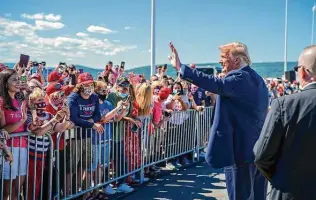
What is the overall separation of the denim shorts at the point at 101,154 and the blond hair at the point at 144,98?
1.01 m

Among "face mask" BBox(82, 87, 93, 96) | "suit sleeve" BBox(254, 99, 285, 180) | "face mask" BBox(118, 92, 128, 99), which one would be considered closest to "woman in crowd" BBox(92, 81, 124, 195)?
"face mask" BBox(118, 92, 128, 99)

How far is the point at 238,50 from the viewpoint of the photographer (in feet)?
12.0

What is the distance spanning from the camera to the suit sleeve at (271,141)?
→ 2213 millimetres

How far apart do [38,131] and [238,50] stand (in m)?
2.46

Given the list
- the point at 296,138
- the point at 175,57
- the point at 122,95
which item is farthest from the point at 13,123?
the point at 296,138

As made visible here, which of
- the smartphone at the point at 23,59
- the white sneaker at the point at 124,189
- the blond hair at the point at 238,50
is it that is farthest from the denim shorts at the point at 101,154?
the blond hair at the point at 238,50

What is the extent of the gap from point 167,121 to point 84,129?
2.68 m

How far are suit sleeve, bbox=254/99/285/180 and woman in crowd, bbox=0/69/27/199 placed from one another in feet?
8.88

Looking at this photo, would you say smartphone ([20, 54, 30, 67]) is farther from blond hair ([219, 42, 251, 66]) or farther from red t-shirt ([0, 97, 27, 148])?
blond hair ([219, 42, 251, 66])

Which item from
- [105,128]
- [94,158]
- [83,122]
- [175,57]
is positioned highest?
[175,57]

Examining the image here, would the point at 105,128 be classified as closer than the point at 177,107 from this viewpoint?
Yes

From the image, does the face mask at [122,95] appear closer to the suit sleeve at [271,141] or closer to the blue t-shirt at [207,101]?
the blue t-shirt at [207,101]

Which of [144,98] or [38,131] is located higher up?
[144,98]

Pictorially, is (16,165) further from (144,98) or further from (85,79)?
(144,98)
